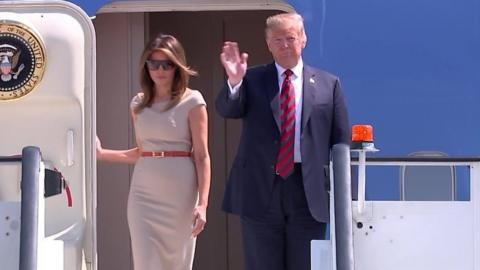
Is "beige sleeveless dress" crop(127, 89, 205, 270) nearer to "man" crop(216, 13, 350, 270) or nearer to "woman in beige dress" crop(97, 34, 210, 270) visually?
"woman in beige dress" crop(97, 34, 210, 270)

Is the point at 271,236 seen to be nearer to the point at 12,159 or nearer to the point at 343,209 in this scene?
the point at 343,209

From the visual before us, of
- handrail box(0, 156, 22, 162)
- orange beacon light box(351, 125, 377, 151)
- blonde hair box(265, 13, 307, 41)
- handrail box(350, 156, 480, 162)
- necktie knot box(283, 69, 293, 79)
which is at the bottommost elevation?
handrail box(350, 156, 480, 162)

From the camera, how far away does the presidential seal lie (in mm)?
3451

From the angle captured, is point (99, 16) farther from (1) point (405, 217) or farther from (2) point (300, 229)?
(1) point (405, 217)

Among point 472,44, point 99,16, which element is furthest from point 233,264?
point 472,44

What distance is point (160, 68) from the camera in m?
3.58

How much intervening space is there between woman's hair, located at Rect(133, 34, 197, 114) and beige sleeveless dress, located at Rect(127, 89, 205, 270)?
0.03 m

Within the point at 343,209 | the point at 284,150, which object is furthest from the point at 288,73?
the point at 343,209

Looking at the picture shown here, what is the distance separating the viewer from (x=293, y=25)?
3.58 meters

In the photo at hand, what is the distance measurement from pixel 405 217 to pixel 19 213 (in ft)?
4.34

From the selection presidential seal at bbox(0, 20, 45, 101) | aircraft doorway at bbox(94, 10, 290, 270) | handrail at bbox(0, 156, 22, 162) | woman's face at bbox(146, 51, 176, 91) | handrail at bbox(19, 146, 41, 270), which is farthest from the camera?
aircraft doorway at bbox(94, 10, 290, 270)

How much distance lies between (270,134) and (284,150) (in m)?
0.10

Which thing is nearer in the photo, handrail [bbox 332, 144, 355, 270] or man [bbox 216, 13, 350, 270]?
handrail [bbox 332, 144, 355, 270]

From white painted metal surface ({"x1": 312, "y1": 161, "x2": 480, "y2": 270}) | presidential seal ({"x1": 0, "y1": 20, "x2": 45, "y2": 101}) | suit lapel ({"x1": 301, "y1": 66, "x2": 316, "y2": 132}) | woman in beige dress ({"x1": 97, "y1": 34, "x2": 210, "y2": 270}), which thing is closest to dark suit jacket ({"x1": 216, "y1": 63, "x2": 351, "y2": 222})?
suit lapel ({"x1": 301, "y1": 66, "x2": 316, "y2": 132})
